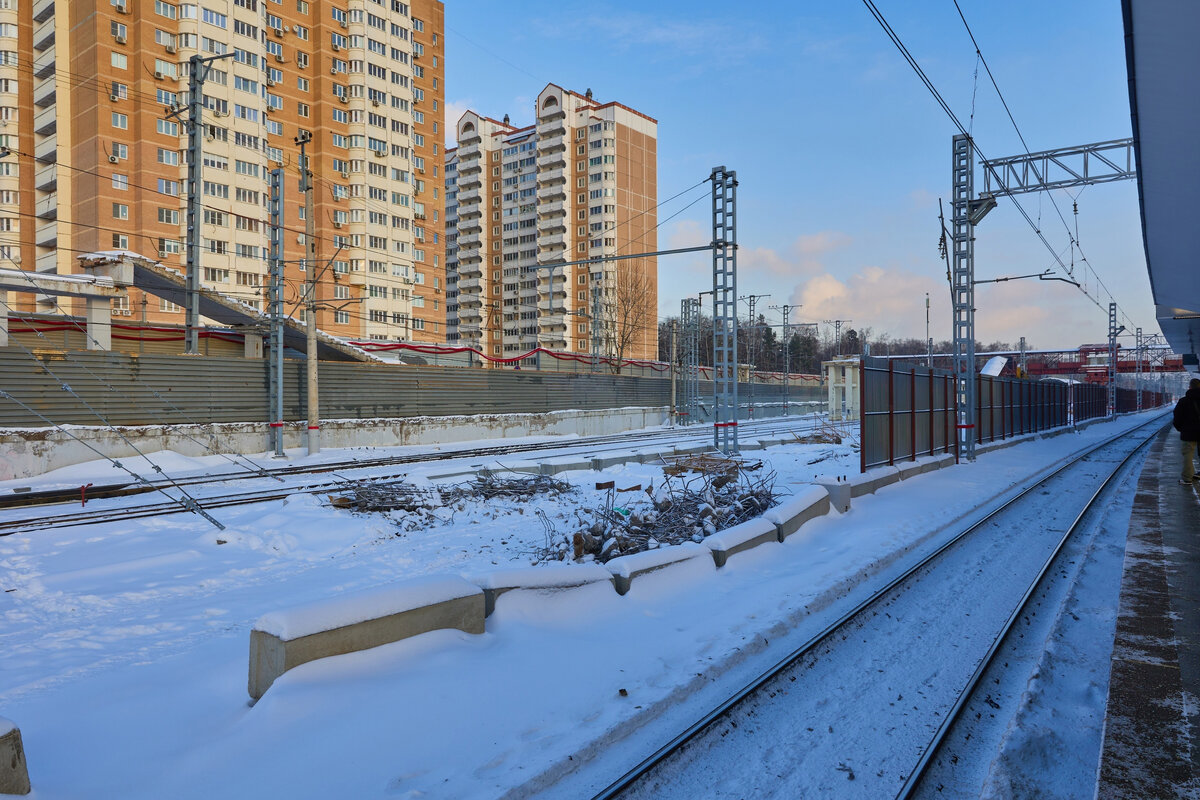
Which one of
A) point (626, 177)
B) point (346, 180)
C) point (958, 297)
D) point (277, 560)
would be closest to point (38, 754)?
point (277, 560)

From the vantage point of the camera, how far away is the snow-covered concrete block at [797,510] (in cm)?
962

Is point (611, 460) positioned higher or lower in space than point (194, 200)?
lower

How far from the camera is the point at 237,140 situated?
5734 centimetres

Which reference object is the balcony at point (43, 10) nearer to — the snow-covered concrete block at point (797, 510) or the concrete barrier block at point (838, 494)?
the concrete barrier block at point (838, 494)

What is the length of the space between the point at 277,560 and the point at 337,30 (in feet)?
228

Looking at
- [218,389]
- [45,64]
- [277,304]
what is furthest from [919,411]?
[45,64]

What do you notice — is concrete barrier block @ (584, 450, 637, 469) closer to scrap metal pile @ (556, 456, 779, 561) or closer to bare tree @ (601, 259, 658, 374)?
scrap metal pile @ (556, 456, 779, 561)

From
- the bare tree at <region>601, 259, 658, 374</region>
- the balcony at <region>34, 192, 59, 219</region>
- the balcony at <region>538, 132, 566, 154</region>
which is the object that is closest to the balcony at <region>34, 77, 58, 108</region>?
the balcony at <region>34, 192, 59, 219</region>

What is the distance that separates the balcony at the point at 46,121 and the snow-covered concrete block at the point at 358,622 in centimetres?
6922

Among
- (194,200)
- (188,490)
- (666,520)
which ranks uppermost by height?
(194,200)

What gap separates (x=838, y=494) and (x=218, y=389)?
2018 cm

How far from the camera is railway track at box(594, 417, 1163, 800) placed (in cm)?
396

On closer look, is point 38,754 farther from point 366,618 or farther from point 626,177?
point 626,177

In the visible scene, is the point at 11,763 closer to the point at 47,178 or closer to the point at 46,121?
the point at 47,178
